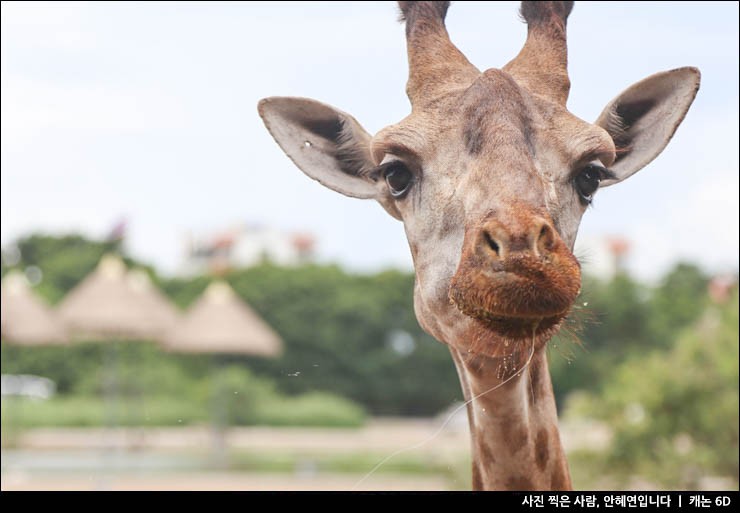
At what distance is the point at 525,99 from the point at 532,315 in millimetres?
896

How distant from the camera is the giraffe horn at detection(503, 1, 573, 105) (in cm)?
359

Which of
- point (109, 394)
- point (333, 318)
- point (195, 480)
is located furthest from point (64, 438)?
point (333, 318)

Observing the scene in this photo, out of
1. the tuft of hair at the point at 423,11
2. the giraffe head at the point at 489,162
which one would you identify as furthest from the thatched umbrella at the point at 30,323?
the tuft of hair at the point at 423,11

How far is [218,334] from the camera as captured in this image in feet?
95.8

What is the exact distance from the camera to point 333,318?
38656 millimetres

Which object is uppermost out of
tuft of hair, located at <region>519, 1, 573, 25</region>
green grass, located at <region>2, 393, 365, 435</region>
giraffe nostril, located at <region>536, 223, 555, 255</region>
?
green grass, located at <region>2, 393, 365, 435</region>

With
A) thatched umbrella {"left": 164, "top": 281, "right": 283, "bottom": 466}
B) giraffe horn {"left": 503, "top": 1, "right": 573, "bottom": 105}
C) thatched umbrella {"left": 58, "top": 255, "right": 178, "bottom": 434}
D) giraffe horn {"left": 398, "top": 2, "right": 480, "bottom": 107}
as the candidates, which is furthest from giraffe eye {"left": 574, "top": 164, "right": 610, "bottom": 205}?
thatched umbrella {"left": 164, "top": 281, "right": 283, "bottom": 466}

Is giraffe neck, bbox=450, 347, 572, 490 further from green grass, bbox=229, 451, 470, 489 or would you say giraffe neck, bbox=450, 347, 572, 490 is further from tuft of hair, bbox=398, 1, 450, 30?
green grass, bbox=229, 451, 470, 489

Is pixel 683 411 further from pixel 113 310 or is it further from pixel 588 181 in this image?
pixel 113 310

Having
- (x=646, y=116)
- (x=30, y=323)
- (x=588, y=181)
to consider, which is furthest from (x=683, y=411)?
(x=30, y=323)

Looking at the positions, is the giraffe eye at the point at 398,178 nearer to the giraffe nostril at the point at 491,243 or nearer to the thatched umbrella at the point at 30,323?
the giraffe nostril at the point at 491,243

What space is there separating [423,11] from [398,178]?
0.76 meters

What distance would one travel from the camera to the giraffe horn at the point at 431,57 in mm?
3600
